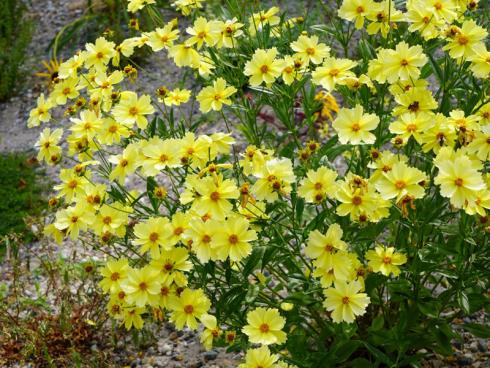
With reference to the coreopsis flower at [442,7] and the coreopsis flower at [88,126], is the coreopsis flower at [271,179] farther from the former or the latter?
the coreopsis flower at [442,7]

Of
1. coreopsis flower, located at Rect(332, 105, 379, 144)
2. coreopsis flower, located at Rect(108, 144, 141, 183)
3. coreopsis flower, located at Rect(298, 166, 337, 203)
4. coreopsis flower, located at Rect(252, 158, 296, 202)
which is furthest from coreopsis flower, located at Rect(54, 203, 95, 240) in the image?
coreopsis flower, located at Rect(332, 105, 379, 144)

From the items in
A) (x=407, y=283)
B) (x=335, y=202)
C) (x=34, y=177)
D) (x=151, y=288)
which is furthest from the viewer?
(x=34, y=177)

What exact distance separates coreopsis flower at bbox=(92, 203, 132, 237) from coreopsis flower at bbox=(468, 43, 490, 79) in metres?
0.97

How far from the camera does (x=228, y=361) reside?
2.72 metres

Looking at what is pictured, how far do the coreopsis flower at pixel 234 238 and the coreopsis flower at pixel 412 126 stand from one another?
448mm

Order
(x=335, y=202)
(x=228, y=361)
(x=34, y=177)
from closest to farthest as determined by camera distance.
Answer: (x=335, y=202) → (x=228, y=361) → (x=34, y=177)

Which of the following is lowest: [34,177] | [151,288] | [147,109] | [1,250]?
[151,288]

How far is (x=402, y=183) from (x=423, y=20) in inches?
21.8

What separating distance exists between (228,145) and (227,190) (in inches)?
9.5

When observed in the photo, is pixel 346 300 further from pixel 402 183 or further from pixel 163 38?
pixel 163 38

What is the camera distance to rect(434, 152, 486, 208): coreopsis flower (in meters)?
1.65

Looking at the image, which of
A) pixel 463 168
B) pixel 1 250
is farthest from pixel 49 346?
pixel 463 168

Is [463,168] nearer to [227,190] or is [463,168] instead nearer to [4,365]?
[227,190]

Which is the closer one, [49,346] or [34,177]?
[49,346]
